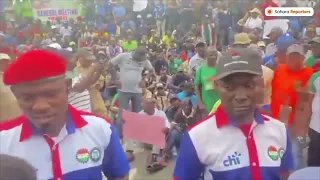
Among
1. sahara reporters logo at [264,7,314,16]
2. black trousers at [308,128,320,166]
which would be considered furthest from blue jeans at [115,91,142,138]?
sahara reporters logo at [264,7,314,16]

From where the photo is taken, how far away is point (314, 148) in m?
5.13

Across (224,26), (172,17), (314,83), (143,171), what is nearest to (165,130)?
(143,171)

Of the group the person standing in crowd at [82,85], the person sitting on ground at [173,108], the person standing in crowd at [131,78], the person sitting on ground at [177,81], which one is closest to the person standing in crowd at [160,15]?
the person sitting on ground at [177,81]

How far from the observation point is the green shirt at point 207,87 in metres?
6.43

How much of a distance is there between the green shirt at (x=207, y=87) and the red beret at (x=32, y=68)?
162 inches

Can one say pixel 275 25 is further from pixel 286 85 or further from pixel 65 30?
pixel 65 30

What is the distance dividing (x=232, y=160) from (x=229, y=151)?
0.14ft

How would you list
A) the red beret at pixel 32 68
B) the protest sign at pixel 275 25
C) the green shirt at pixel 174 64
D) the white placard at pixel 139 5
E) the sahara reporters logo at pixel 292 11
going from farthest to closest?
1. the white placard at pixel 139 5
2. the sahara reporters logo at pixel 292 11
3. the green shirt at pixel 174 64
4. the protest sign at pixel 275 25
5. the red beret at pixel 32 68

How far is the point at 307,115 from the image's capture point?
5203 mm

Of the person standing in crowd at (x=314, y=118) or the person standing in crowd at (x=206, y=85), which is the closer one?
the person standing in crowd at (x=314, y=118)

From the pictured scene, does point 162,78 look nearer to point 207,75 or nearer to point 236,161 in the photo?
point 207,75

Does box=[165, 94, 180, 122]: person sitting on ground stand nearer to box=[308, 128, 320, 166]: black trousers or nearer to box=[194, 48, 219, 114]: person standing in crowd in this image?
box=[194, 48, 219, 114]: person standing in crowd

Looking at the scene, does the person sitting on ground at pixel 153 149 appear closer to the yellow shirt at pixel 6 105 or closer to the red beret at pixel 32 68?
the yellow shirt at pixel 6 105

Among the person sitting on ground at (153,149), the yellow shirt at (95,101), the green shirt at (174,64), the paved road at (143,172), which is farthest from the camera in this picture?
the green shirt at (174,64)
